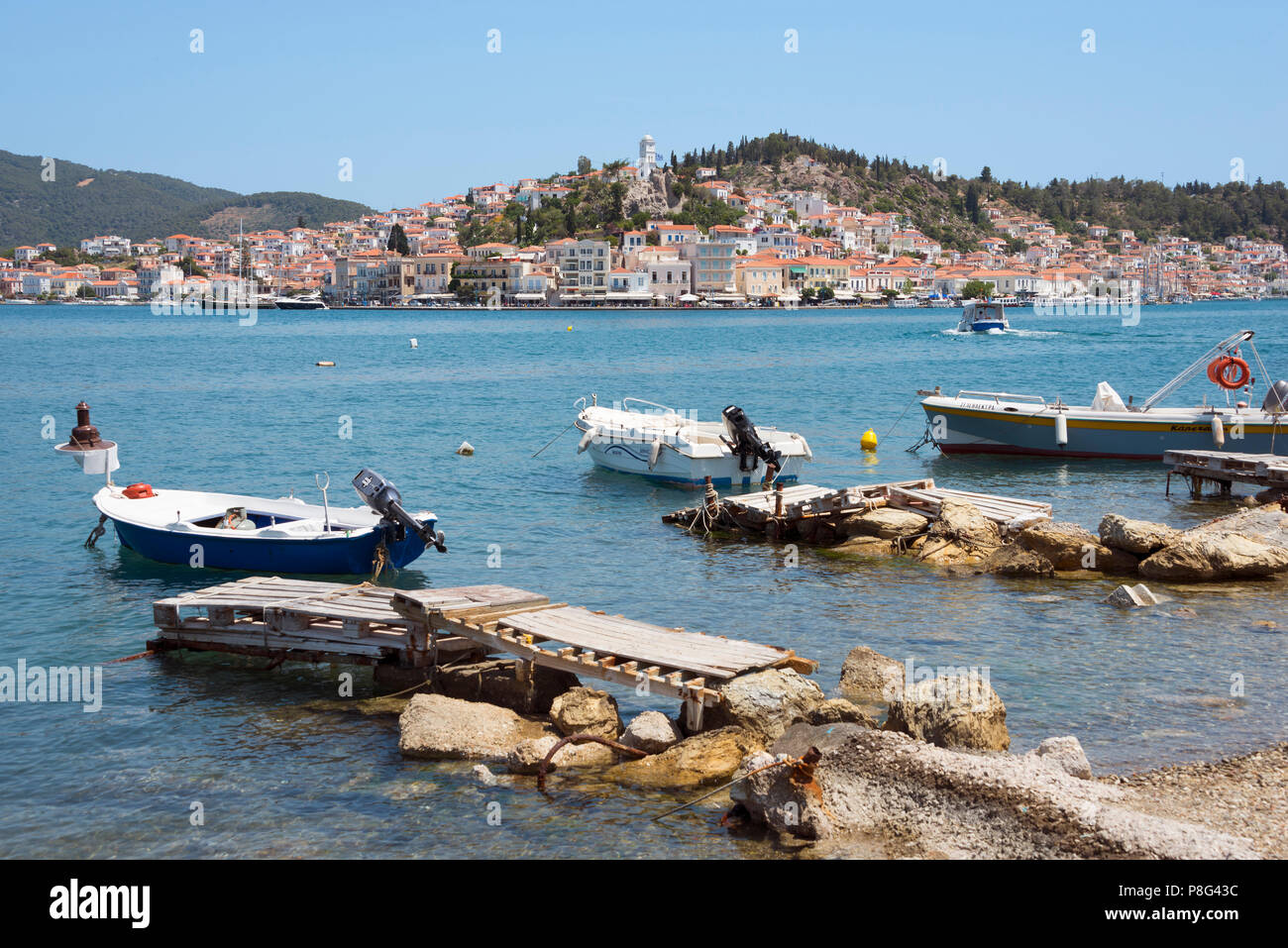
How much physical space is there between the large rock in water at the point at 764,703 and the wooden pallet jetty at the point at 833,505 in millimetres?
8187

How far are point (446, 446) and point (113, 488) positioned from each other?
1308cm

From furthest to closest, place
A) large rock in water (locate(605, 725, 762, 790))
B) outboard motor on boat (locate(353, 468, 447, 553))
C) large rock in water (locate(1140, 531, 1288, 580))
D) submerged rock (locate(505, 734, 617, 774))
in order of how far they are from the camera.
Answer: outboard motor on boat (locate(353, 468, 447, 553))
large rock in water (locate(1140, 531, 1288, 580))
submerged rock (locate(505, 734, 617, 774))
large rock in water (locate(605, 725, 762, 790))

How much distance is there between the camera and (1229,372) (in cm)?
2423

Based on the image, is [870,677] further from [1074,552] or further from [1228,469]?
[1228,469]

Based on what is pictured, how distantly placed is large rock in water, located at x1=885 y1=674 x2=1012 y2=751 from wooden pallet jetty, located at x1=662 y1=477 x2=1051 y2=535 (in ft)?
26.2

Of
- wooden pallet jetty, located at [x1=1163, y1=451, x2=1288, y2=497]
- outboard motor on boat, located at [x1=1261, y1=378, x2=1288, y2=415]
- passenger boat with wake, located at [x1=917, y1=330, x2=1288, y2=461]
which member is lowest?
wooden pallet jetty, located at [x1=1163, y1=451, x2=1288, y2=497]

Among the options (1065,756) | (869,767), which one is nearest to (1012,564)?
(1065,756)

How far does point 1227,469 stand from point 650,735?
15.5 meters

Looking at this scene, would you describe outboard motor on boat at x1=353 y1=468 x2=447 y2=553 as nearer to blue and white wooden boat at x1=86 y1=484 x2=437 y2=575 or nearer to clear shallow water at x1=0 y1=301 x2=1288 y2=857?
blue and white wooden boat at x1=86 y1=484 x2=437 y2=575

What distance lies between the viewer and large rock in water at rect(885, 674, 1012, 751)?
8.75 m

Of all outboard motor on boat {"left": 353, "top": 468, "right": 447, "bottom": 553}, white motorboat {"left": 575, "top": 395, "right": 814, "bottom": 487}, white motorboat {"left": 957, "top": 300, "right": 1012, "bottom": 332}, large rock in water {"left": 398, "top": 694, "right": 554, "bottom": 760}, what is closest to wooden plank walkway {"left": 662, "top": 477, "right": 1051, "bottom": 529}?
white motorboat {"left": 575, "top": 395, "right": 814, "bottom": 487}

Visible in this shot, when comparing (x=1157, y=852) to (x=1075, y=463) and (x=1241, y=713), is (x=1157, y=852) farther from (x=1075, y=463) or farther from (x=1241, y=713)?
(x=1075, y=463)

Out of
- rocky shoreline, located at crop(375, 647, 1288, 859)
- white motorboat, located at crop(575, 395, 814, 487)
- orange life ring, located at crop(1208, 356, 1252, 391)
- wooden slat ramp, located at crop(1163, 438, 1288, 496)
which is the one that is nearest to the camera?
rocky shoreline, located at crop(375, 647, 1288, 859)

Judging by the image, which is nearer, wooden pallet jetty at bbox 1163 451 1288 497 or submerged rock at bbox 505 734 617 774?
submerged rock at bbox 505 734 617 774
